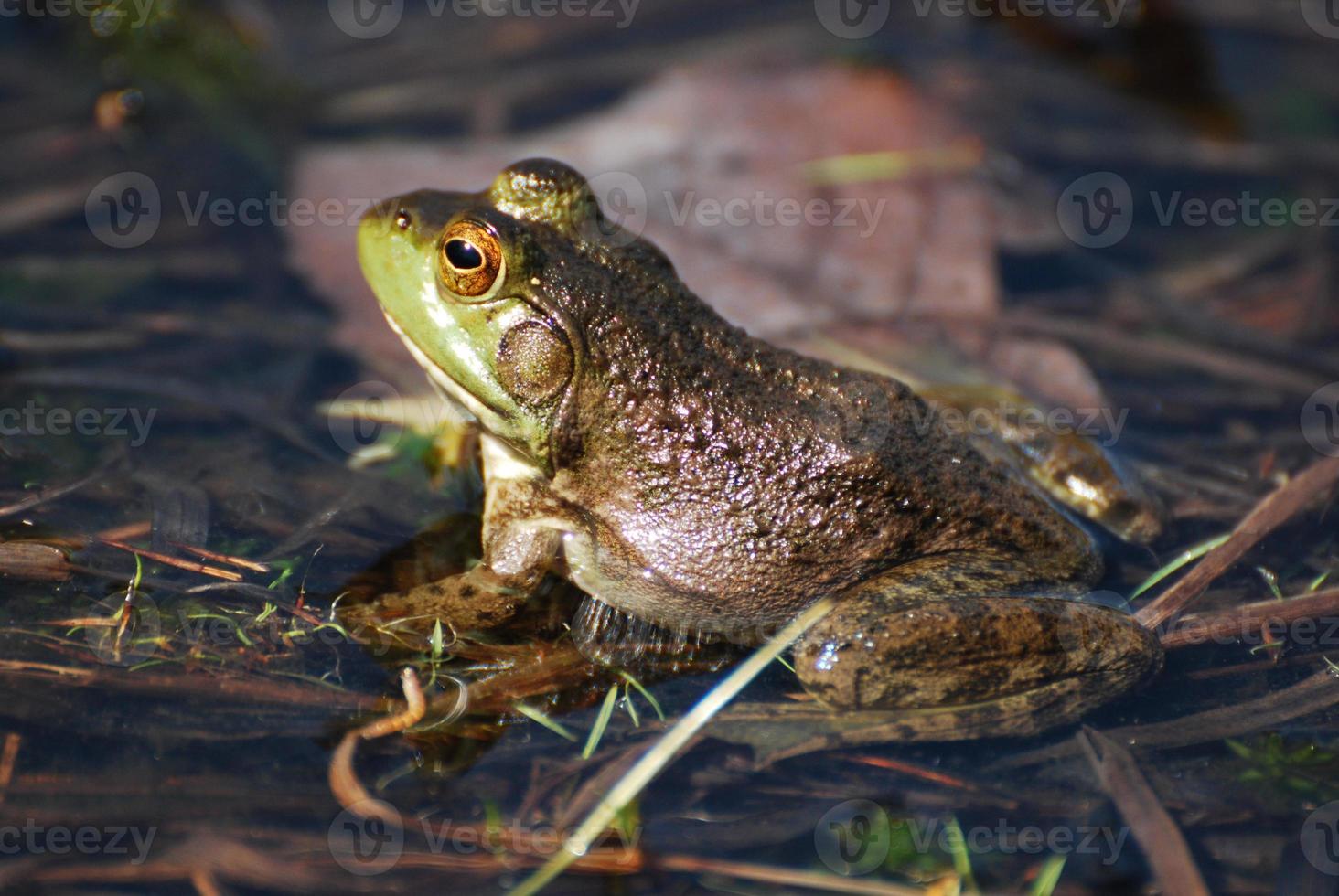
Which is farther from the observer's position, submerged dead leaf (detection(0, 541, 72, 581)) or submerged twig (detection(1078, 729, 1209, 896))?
submerged dead leaf (detection(0, 541, 72, 581))

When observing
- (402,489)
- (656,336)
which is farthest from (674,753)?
(402,489)

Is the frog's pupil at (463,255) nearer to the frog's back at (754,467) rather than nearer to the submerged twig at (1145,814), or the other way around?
the frog's back at (754,467)

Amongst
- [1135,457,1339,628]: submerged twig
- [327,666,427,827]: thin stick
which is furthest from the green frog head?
[1135,457,1339,628]: submerged twig

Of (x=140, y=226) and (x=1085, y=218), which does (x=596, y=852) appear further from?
(x=1085, y=218)

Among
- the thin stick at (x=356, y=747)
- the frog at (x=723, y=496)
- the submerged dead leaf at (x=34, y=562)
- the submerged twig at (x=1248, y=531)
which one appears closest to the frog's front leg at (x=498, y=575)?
the frog at (x=723, y=496)

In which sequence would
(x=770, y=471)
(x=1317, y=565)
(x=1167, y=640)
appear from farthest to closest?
1. (x=1317, y=565)
2. (x=1167, y=640)
3. (x=770, y=471)

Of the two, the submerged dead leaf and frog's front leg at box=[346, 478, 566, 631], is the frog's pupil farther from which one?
the submerged dead leaf
